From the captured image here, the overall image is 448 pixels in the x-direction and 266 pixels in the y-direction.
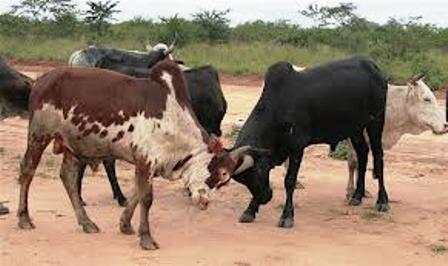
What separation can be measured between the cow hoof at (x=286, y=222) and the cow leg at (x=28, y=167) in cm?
238

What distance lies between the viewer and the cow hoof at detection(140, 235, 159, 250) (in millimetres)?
6961

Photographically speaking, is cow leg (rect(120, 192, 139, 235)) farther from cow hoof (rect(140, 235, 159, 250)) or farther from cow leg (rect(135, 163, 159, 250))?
cow hoof (rect(140, 235, 159, 250))

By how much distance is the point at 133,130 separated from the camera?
708 cm

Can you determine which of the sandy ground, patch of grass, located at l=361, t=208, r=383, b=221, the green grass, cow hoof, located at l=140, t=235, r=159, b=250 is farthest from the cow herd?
the green grass

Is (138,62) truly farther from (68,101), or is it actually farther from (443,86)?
(443,86)

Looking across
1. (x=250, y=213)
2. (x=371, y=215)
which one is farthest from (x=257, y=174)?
(x=371, y=215)

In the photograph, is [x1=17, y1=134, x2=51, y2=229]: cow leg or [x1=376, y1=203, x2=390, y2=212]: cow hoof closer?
[x1=17, y1=134, x2=51, y2=229]: cow leg

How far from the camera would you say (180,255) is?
270 inches

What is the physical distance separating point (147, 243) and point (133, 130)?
96 cm

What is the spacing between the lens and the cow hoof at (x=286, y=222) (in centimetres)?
819

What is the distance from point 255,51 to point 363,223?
65.0 ft

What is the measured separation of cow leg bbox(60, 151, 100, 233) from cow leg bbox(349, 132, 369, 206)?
10.9 feet

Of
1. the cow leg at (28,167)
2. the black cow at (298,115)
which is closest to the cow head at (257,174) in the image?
the black cow at (298,115)

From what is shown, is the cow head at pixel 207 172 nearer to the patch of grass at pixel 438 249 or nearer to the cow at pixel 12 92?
the patch of grass at pixel 438 249
